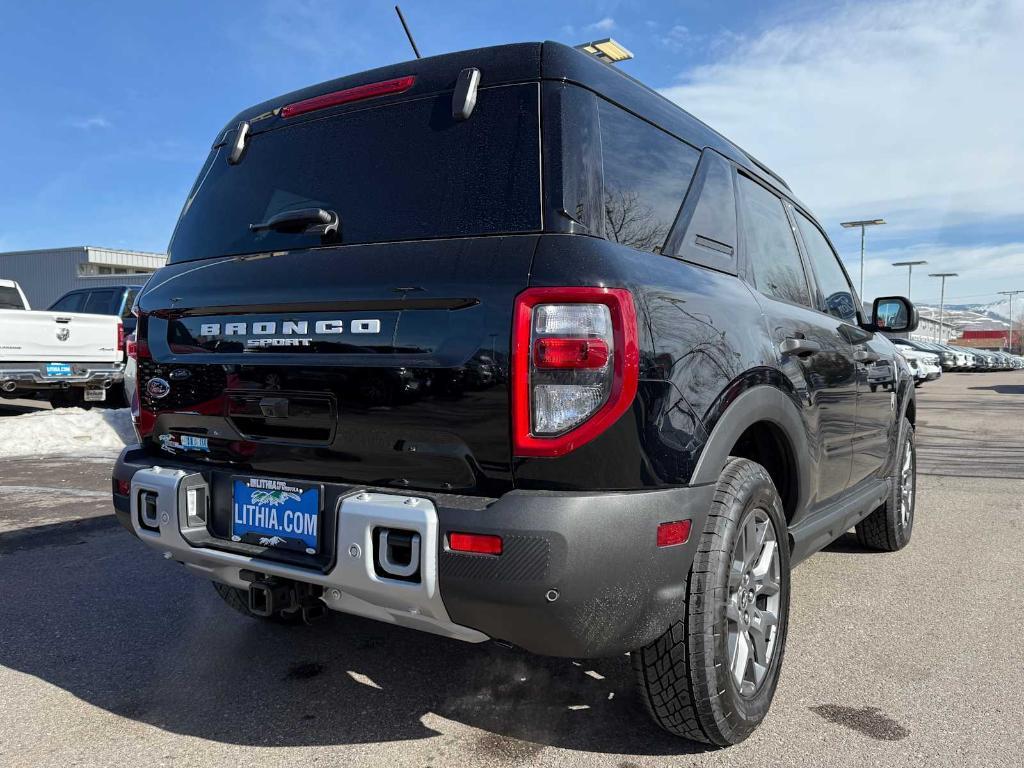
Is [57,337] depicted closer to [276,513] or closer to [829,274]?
[276,513]

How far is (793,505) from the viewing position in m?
2.95

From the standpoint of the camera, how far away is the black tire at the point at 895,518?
448cm

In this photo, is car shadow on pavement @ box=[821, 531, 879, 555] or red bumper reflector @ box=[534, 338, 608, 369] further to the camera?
car shadow on pavement @ box=[821, 531, 879, 555]

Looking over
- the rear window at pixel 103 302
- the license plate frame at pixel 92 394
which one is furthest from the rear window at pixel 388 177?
the rear window at pixel 103 302

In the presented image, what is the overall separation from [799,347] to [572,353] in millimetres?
1349

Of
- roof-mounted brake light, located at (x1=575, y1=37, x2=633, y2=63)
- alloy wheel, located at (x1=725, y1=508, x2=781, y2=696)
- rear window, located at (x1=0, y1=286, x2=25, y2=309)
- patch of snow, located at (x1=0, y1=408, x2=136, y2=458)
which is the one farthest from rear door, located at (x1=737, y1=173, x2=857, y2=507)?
rear window, located at (x1=0, y1=286, x2=25, y2=309)

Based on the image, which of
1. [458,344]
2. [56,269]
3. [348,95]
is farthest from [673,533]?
[56,269]

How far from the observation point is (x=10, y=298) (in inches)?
479

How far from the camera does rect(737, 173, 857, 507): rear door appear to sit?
2939 mm

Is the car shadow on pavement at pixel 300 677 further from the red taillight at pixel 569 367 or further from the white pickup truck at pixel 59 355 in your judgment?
the white pickup truck at pixel 59 355

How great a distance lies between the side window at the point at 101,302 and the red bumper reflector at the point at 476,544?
1361 cm

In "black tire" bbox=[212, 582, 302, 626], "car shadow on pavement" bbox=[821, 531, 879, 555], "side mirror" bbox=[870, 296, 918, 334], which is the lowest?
"car shadow on pavement" bbox=[821, 531, 879, 555]

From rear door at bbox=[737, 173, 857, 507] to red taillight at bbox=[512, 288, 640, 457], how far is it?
992 millimetres

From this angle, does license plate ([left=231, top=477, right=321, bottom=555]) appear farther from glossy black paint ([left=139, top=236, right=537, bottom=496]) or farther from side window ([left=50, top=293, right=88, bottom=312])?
side window ([left=50, top=293, right=88, bottom=312])
